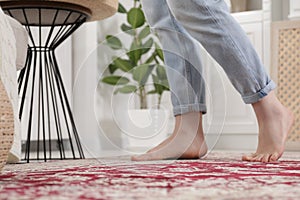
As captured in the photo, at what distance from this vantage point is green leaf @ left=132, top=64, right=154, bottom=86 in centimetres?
169

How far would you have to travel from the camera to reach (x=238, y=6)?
10.1ft

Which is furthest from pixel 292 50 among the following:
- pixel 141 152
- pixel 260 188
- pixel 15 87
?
pixel 260 188

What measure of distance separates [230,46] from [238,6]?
1.62 metres

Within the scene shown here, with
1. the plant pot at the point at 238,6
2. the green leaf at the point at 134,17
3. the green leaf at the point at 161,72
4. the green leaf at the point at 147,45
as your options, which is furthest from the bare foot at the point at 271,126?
the green leaf at the point at 134,17

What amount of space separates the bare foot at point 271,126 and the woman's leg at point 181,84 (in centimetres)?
21

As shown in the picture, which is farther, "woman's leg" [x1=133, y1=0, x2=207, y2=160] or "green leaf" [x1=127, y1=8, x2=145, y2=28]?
"green leaf" [x1=127, y1=8, x2=145, y2=28]

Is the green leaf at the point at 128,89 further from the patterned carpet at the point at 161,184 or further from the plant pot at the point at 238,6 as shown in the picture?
the plant pot at the point at 238,6

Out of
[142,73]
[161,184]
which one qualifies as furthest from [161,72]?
[161,184]

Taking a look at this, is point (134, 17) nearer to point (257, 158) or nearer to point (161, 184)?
point (257, 158)

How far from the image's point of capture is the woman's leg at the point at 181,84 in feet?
5.58

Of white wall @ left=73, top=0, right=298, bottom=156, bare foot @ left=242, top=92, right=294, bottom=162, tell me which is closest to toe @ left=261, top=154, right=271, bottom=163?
bare foot @ left=242, top=92, right=294, bottom=162

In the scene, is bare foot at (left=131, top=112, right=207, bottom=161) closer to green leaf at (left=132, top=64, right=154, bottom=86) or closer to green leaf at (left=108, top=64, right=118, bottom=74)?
green leaf at (left=132, top=64, right=154, bottom=86)

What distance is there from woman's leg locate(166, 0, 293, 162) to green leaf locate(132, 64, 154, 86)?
22cm

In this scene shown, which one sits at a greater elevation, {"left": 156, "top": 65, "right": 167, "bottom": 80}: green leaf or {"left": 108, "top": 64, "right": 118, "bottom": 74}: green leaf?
{"left": 108, "top": 64, "right": 118, "bottom": 74}: green leaf
